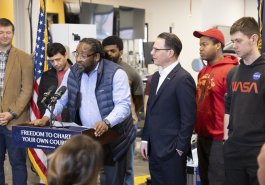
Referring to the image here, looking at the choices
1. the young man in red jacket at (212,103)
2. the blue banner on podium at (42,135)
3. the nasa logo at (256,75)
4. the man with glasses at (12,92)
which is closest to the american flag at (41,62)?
the man with glasses at (12,92)

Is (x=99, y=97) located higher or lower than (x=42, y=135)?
higher

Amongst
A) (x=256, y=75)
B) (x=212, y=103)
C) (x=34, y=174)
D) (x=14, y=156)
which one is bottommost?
(x=34, y=174)

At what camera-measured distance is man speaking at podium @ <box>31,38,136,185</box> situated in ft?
11.2

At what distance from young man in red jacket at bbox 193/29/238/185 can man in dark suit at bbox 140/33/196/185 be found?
351 millimetres

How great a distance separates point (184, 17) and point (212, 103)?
7664mm

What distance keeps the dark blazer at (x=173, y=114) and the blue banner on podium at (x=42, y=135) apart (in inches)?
25.0

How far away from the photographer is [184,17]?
436 inches

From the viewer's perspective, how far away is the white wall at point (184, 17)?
1079cm

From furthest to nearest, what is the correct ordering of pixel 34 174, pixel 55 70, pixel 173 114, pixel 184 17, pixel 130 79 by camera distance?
1. pixel 184 17
2. pixel 34 174
3. pixel 130 79
4. pixel 55 70
5. pixel 173 114

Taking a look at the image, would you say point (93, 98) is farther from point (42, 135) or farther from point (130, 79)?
point (130, 79)

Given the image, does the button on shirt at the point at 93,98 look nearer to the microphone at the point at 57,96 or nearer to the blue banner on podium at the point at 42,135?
the microphone at the point at 57,96

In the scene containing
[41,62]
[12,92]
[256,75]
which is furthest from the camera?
[41,62]

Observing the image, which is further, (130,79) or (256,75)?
(130,79)

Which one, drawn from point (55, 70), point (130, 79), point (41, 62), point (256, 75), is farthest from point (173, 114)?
point (41, 62)
